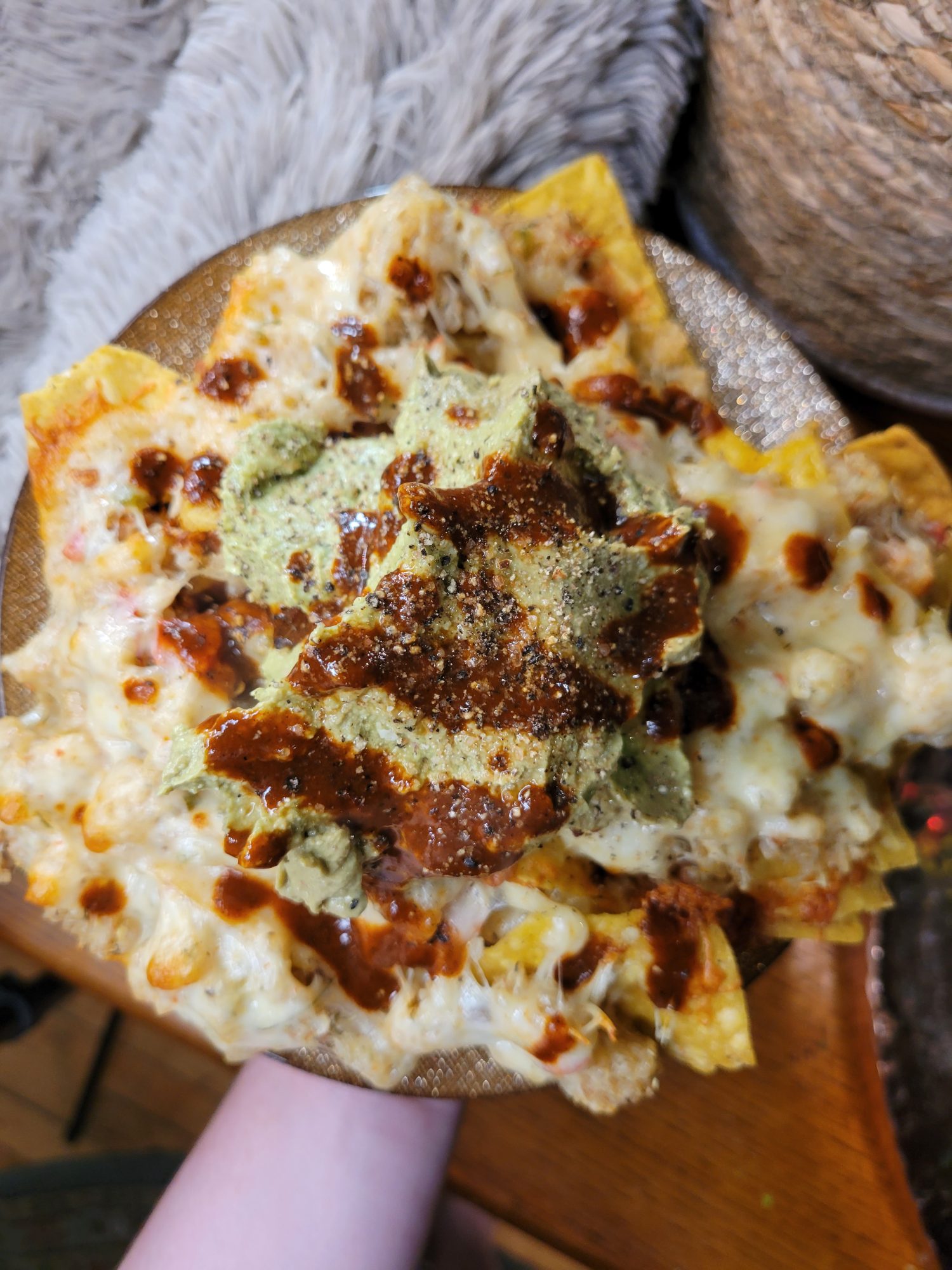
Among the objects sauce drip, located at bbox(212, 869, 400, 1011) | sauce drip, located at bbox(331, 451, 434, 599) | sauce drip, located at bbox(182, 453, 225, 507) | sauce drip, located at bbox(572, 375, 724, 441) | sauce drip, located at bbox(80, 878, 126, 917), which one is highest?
sauce drip, located at bbox(572, 375, 724, 441)

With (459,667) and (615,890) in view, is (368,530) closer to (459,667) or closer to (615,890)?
(459,667)

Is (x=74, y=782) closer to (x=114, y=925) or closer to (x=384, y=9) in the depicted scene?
(x=114, y=925)

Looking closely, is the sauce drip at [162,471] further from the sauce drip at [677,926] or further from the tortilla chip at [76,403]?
the sauce drip at [677,926]

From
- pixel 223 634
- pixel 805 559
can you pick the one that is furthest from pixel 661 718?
pixel 223 634

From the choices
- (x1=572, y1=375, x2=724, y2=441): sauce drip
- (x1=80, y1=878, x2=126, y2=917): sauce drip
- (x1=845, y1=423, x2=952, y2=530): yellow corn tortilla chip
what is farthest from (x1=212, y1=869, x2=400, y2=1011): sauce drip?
(x1=845, y1=423, x2=952, y2=530): yellow corn tortilla chip

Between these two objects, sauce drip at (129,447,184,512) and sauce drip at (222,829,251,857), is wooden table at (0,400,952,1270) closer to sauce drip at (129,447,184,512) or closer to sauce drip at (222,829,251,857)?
sauce drip at (222,829,251,857)
